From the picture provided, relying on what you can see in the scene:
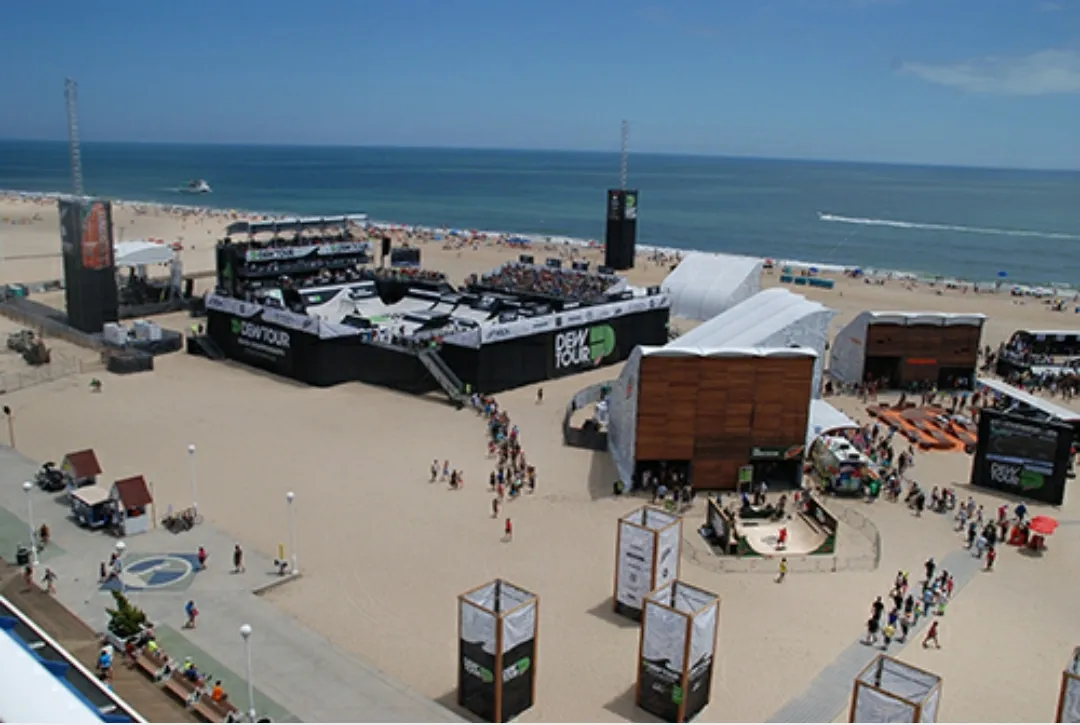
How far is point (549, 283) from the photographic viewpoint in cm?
4681

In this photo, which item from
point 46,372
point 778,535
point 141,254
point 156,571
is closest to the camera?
point 156,571

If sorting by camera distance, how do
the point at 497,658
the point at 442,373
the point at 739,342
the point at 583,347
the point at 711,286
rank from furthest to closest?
1. the point at 711,286
2. the point at 583,347
3. the point at 442,373
4. the point at 739,342
5. the point at 497,658

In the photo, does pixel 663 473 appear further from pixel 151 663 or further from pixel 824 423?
pixel 151 663

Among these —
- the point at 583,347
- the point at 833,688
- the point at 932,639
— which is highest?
the point at 583,347

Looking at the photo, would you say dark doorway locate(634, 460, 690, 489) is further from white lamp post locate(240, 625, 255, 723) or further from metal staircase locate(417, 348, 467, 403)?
white lamp post locate(240, 625, 255, 723)

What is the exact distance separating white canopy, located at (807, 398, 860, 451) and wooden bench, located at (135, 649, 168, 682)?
17.4m

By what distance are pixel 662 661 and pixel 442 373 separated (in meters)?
19.9

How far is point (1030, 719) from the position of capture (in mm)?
14922

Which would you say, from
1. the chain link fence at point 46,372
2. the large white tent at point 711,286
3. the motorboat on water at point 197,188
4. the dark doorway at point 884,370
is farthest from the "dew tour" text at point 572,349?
the motorboat on water at point 197,188

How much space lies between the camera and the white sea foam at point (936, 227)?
114 m

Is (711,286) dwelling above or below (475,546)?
above

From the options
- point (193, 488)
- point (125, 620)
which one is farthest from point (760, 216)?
point (125, 620)

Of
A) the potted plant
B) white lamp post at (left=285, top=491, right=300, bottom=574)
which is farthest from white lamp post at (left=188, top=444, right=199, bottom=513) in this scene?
the potted plant

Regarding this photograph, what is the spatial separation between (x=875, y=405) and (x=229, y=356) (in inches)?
1014
